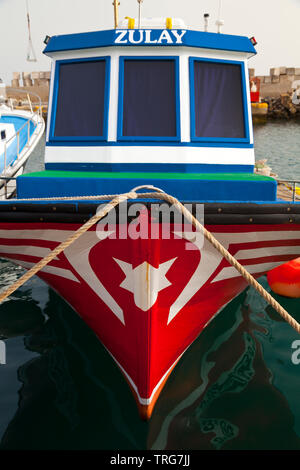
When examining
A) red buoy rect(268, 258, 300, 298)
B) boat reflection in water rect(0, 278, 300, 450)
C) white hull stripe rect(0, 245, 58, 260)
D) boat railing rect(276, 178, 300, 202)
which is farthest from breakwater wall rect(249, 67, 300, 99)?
white hull stripe rect(0, 245, 58, 260)

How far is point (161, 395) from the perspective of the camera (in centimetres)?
435

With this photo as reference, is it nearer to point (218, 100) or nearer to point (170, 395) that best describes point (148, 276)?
point (170, 395)

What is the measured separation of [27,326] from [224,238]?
3549mm

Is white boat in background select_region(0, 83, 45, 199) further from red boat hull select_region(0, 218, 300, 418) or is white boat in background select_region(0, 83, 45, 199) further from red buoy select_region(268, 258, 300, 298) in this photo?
red buoy select_region(268, 258, 300, 298)

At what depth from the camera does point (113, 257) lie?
12.2 feet

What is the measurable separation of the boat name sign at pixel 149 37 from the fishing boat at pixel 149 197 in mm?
15

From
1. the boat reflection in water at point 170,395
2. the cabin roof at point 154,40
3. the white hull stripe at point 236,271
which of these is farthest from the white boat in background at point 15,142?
the white hull stripe at point 236,271

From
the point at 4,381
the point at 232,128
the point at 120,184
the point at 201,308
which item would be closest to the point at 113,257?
the point at 120,184

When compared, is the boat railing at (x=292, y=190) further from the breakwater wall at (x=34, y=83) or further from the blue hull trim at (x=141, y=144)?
the breakwater wall at (x=34, y=83)

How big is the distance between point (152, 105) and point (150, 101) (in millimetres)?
59

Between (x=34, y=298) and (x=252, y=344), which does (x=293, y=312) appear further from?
(x=34, y=298)

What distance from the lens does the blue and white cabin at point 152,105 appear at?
490cm

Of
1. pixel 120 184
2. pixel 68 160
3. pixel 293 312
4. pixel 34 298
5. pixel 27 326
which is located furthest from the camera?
pixel 34 298

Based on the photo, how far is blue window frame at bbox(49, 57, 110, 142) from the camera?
5.00 metres
